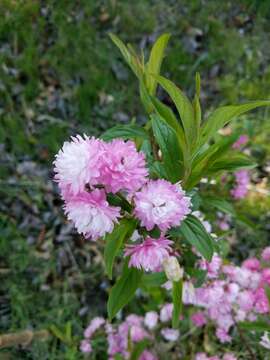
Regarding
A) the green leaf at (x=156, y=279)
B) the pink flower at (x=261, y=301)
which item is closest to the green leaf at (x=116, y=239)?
the green leaf at (x=156, y=279)

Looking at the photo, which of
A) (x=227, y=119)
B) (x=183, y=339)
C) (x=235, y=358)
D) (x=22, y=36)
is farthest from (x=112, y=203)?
(x=22, y=36)

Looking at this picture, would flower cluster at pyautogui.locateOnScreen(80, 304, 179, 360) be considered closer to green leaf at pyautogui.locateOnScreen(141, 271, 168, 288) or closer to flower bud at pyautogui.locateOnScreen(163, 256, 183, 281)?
green leaf at pyautogui.locateOnScreen(141, 271, 168, 288)

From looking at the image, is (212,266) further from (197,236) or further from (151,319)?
(151,319)

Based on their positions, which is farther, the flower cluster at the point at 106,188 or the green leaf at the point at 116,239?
the green leaf at the point at 116,239

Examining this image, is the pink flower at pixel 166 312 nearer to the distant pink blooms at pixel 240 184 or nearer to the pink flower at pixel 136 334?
the pink flower at pixel 136 334

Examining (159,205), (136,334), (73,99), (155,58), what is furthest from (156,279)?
(73,99)

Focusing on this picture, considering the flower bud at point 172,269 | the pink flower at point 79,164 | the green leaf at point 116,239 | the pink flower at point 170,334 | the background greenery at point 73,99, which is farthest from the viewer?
the background greenery at point 73,99

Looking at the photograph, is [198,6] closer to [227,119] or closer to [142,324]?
[142,324]
